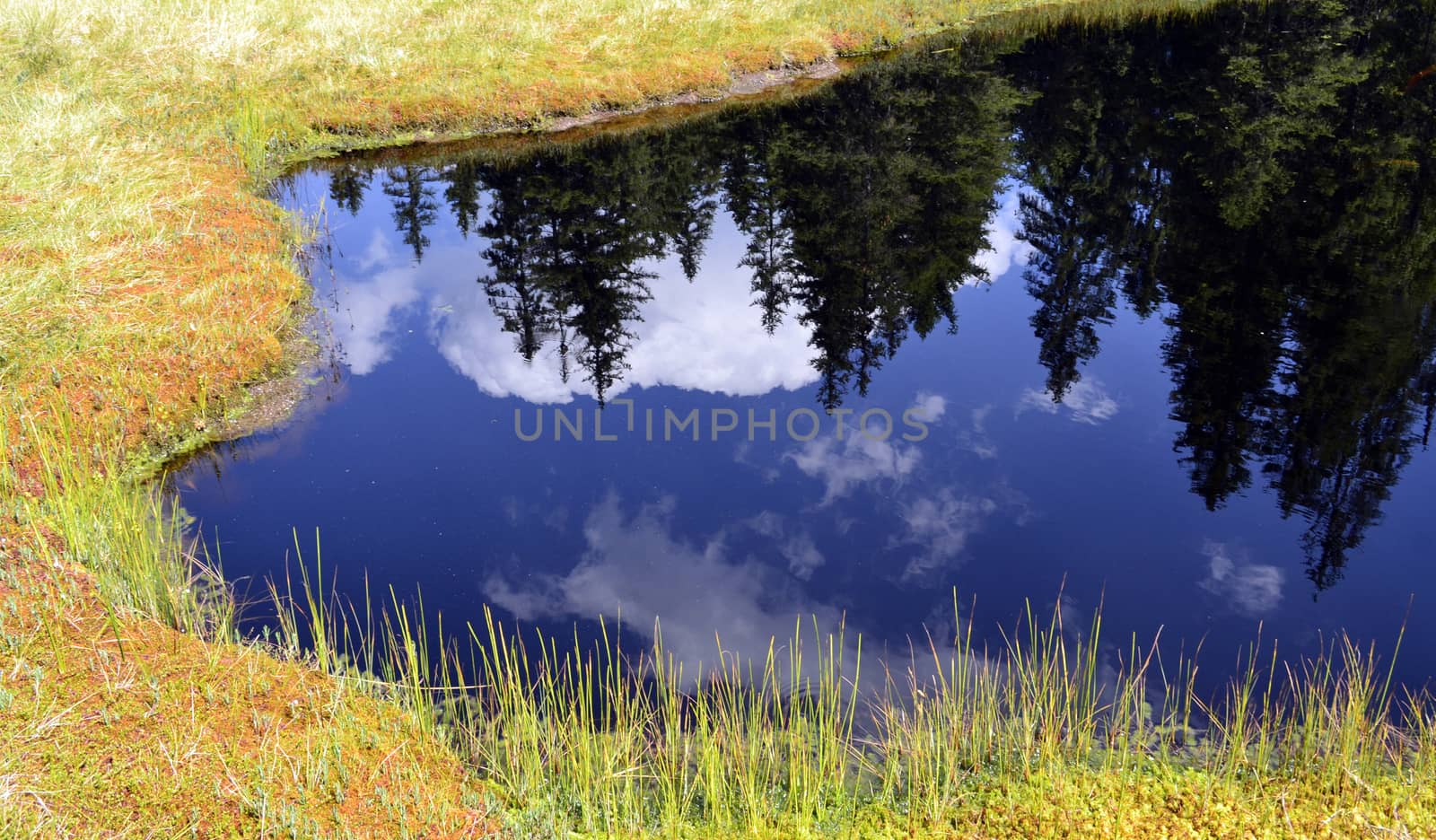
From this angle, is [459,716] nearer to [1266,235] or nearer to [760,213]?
[760,213]

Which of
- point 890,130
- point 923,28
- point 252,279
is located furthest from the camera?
point 923,28

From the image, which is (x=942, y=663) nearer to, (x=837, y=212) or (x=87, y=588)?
(x=87, y=588)

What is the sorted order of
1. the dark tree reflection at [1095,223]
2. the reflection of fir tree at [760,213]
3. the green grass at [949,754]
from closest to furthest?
the green grass at [949,754] < the dark tree reflection at [1095,223] < the reflection of fir tree at [760,213]

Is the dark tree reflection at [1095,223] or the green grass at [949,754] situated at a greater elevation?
the dark tree reflection at [1095,223]

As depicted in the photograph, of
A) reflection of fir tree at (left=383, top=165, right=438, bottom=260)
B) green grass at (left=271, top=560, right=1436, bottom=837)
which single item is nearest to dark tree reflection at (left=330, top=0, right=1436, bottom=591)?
reflection of fir tree at (left=383, top=165, right=438, bottom=260)

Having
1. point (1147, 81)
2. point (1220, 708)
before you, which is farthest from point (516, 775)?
point (1147, 81)

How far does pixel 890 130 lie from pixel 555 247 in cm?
1161

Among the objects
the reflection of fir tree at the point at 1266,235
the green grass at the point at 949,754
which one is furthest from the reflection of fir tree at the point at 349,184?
the green grass at the point at 949,754

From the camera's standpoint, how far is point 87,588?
27.5 ft

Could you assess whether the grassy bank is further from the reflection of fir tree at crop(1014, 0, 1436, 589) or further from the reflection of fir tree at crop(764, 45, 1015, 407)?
the reflection of fir tree at crop(764, 45, 1015, 407)

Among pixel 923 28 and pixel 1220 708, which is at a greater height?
pixel 923 28

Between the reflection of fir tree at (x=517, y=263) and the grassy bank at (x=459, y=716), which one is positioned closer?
the grassy bank at (x=459, y=716)

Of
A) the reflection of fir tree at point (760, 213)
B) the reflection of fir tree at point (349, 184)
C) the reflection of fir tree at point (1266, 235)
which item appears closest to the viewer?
the reflection of fir tree at point (1266, 235)

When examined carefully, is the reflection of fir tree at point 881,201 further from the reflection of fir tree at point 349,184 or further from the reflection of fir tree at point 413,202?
the reflection of fir tree at point 349,184
